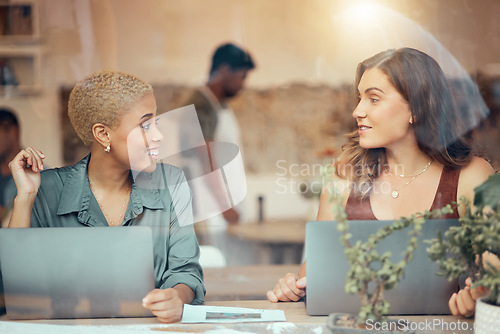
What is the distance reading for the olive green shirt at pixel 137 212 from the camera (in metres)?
1.82

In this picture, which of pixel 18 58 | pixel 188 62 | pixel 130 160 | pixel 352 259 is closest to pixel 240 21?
pixel 188 62

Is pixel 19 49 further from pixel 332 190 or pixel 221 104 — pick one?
pixel 332 190

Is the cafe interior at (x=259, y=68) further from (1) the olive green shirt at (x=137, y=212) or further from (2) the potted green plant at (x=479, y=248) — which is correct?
(2) the potted green plant at (x=479, y=248)

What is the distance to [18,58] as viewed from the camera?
3617 millimetres

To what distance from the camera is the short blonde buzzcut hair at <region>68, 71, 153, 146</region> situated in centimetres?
186

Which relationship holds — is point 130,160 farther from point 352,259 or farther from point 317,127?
point 317,127

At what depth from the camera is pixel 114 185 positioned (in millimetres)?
1886

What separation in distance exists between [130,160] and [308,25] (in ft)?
9.34

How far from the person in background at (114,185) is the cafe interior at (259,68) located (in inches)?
6.1

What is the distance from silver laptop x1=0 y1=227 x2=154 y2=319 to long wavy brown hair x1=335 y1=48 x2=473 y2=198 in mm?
880

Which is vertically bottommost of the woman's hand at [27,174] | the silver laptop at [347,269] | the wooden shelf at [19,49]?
the silver laptop at [347,269]

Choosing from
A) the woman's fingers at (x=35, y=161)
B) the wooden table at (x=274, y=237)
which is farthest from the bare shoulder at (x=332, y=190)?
the wooden table at (x=274, y=237)

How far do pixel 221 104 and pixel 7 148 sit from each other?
1.68 m

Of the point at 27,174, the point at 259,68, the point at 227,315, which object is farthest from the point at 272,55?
the point at 227,315
